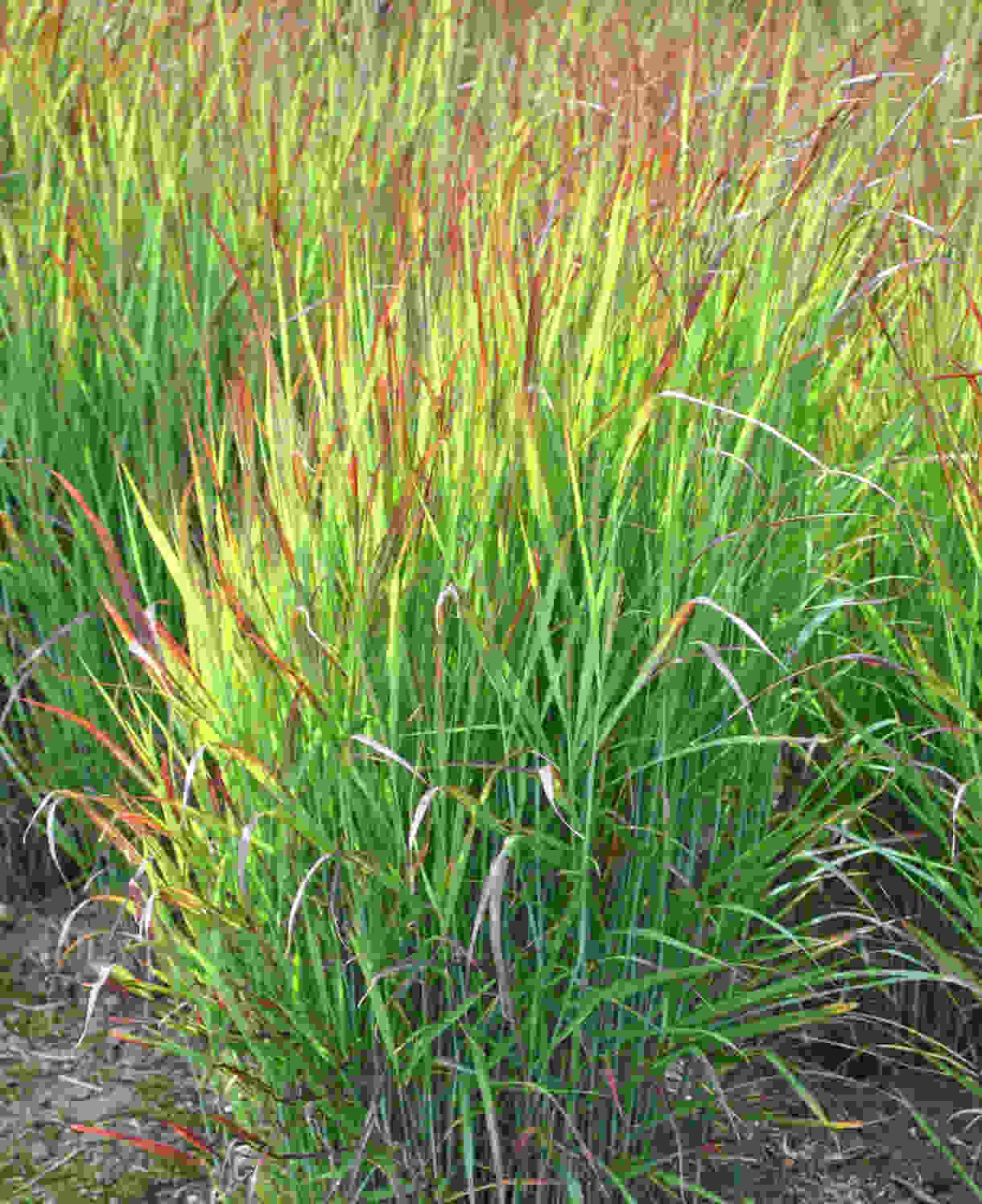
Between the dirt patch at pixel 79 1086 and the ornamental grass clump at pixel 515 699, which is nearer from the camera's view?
the ornamental grass clump at pixel 515 699

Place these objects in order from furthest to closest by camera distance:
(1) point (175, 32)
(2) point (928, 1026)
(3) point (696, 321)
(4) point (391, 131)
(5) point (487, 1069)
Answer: (1) point (175, 32) → (4) point (391, 131) → (2) point (928, 1026) → (3) point (696, 321) → (5) point (487, 1069)

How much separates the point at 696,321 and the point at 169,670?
619 millimetres

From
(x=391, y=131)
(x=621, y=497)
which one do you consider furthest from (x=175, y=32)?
(x=621, y=497)

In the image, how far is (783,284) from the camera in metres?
1.51

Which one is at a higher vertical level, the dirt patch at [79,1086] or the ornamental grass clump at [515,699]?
the ornamental grass clump at [515,699]

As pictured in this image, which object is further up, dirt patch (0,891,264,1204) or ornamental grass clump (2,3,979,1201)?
ornamental grass clump (2,3,979,1201)

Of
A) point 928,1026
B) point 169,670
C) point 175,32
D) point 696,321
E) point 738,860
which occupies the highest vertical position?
point 175,32

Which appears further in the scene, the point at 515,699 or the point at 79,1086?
the point at 79,1086

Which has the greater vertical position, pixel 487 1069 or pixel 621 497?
pixel 621 497

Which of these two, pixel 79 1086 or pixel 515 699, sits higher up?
pixel 515 699

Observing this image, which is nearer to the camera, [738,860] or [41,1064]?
[738,860]

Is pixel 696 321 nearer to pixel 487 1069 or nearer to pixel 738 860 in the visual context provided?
pixel 738 860

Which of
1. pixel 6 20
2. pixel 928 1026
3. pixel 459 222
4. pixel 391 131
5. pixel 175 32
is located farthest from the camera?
pixel 175 32

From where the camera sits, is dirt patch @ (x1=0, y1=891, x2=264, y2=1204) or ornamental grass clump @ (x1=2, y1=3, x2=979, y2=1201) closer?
ornamental grass clump @ (x1=2, y1=3, x2=979, y2=1201)
